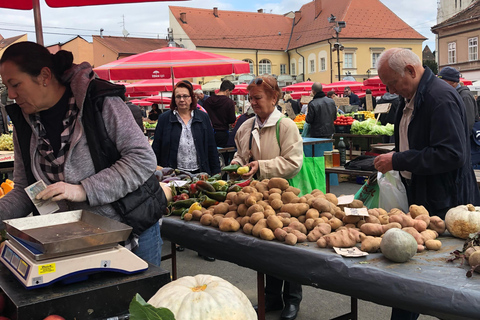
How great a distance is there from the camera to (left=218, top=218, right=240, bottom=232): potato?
285cm

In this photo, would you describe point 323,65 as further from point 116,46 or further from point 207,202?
point 207,202

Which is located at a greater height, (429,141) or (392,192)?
(429,141)

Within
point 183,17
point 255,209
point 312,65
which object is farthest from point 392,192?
point 183,17

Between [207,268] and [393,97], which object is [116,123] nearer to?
[207,268]

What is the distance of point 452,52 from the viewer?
145ft

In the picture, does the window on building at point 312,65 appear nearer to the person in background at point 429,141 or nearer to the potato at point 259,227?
the person in background at point 429,141

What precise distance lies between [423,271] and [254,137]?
76.5 inches

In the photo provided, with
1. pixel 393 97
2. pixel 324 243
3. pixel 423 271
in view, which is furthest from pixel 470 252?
pixel 393 97

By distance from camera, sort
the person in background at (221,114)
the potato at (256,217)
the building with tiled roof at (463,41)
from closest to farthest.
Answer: the potato at (256,217) → the person in background at (221,114) → the building with tiled roof at (463,41)

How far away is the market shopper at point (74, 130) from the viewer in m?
2.12

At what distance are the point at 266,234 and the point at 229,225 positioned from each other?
12.7 inches

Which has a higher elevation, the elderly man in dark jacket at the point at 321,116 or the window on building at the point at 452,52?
the window on building at the point at 452,52

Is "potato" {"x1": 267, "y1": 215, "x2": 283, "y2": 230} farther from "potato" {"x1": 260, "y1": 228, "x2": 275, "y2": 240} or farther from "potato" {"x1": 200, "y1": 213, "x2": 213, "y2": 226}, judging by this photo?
"potato" {"x1": 200, "y1": 213, "x2": 213, "y2": 226}

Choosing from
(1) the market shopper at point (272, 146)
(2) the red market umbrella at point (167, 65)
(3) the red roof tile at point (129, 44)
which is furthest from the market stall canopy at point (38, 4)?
(3) the red roof tile at point (129, 44)
